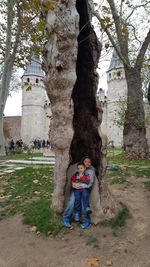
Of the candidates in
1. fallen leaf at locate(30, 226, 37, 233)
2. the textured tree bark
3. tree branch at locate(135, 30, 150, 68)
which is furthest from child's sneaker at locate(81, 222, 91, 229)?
tree branch at locate(135, 30, 150, 68)

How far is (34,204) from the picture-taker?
5930 mm

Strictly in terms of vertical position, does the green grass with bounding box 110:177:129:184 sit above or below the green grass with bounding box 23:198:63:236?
above

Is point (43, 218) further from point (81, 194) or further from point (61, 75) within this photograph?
point (61, 75)

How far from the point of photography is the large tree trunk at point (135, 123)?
1267 centimetres

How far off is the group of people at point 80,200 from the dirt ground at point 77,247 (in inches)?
8.5

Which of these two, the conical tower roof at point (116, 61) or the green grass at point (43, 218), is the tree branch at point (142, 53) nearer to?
the conical tower roof at point (116, 61)

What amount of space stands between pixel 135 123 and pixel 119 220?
8155 millimetres

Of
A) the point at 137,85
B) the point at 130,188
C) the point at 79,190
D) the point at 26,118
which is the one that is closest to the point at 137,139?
the point at 137,85

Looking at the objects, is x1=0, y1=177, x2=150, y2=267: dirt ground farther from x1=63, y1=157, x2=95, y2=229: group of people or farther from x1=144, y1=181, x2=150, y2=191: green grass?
x1=144, y1=181, x2=150, y2=191: green grass

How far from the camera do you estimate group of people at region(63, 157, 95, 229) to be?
494cm

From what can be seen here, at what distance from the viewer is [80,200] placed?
507 centimetres

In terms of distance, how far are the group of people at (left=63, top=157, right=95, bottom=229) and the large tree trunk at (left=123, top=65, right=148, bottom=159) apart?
25.5 feet

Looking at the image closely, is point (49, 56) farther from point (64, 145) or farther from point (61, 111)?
point (64, 145)

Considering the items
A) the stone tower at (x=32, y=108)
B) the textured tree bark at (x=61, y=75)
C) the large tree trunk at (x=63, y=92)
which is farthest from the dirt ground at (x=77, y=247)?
the stone tower at (x=32, y=108)
